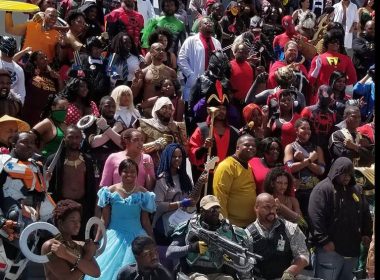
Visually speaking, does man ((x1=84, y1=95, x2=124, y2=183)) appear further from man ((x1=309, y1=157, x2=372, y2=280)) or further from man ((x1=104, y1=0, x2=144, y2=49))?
man ((x1=104, y1=0, x2=144, y2=49))

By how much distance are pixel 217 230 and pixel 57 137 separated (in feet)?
7.50

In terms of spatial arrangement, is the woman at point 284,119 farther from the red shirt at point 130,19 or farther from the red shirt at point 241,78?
the red shirt at point 130,19

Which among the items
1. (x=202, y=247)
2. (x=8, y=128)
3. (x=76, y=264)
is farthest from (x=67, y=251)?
(x=8, y=128)

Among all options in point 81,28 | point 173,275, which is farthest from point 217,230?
point 81,28

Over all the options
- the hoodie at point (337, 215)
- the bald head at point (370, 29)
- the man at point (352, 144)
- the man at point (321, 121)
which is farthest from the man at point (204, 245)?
the bald head at point (370, 29)

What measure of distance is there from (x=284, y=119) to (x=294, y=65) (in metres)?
1.82

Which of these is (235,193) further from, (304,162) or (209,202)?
(304,162)

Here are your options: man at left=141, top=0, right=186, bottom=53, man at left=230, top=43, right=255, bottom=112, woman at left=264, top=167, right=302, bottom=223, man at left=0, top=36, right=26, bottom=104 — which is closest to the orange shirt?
man at left=0, top=36, right=26, bottom=104

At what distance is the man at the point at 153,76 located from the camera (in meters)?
12.4

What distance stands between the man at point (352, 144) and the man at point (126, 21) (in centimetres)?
335
